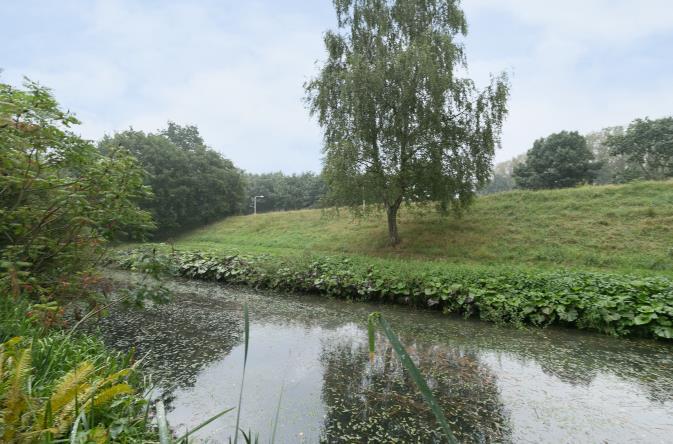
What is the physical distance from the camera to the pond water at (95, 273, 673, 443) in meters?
3.78

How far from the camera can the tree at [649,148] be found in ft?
117

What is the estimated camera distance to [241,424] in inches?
149

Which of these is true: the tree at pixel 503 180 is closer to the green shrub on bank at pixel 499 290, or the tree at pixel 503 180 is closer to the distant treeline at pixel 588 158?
the distant treeline at pixel 588 158

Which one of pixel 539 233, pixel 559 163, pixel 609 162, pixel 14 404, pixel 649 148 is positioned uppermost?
pixel 609 162

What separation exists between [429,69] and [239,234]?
61.0 feet

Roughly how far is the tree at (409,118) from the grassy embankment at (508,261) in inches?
105

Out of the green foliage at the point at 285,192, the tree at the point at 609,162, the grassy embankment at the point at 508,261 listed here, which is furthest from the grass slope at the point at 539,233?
the green foliage at the point at 285,192

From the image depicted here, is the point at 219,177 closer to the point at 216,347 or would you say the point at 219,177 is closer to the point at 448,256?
the point at 448,256

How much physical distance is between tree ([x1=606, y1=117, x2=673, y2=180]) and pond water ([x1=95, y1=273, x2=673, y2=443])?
1488 inches

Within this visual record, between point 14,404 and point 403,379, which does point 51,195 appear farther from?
point 403,379

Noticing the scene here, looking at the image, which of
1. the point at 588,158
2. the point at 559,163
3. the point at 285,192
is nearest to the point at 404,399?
the point at 559,163

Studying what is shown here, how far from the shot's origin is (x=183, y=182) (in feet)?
109

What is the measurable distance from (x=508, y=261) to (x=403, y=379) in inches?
430

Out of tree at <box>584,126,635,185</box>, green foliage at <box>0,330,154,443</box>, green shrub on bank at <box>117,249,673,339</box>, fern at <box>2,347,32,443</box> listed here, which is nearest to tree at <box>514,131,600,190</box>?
tree at <box>584,126,635,185</box>
